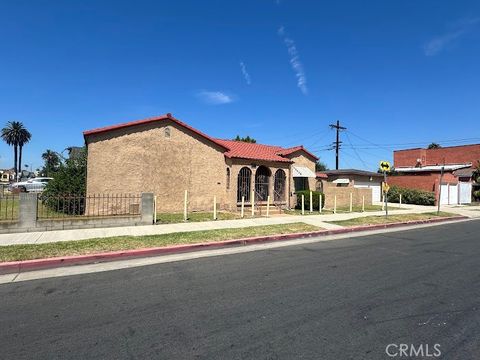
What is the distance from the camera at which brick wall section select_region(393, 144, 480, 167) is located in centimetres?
4659

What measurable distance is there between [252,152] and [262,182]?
1.95 metres

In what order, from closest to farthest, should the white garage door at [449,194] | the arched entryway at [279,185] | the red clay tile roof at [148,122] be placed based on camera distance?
the red clay tile roof at [148,122] → the arched entryway at [279,185] → the white garage door at [449,194]

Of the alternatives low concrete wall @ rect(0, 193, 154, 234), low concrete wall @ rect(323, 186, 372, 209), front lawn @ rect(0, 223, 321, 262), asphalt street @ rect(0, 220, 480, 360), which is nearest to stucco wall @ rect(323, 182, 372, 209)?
low concrete wall @ rect(323, 186, 372, 209)

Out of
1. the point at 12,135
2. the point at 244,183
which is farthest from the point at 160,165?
the point at 12,135

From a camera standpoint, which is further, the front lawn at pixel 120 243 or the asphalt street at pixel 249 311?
the front lawn at pixel 120 243

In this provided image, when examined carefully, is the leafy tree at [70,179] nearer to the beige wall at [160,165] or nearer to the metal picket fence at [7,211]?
the beige wall at [160,165]

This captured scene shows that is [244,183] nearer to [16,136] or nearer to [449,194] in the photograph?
[449,194]

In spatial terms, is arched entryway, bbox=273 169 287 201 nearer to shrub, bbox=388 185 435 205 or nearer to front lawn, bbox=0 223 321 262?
front lawn, bbox=0 223 321 262

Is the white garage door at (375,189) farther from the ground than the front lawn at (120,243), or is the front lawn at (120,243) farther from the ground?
the white garage door at (375,189)

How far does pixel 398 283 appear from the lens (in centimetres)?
601

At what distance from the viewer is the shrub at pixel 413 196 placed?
29203 millimetres

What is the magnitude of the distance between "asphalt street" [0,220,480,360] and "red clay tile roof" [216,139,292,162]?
39.9ft

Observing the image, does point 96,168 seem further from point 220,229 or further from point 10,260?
point 10,260

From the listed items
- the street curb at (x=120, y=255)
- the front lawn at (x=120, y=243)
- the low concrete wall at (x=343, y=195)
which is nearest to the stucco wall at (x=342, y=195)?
the low concrete wall at (x=343, y=195)
